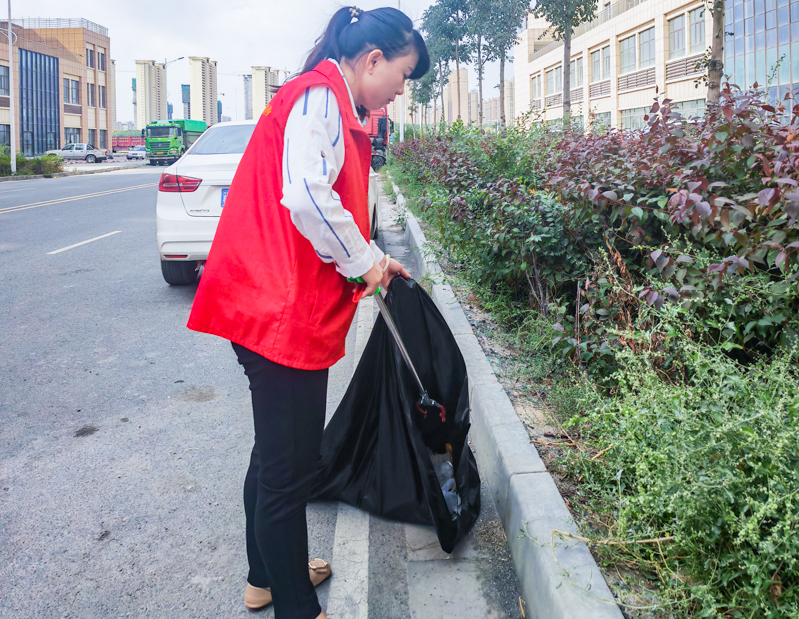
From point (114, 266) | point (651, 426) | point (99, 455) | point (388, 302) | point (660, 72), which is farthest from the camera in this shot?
point (660, 72)

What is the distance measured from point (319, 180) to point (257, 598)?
4.70 ft

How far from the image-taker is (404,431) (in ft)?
8.61

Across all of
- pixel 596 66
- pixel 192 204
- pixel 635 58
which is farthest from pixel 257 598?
pixel 596 66

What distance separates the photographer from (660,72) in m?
35.5

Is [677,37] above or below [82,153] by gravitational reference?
above

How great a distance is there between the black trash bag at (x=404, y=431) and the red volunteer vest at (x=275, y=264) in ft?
2.05

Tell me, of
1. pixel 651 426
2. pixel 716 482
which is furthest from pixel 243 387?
pixel 716 482

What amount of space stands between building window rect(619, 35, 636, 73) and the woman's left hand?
1622 inches

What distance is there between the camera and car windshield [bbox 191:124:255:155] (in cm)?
687

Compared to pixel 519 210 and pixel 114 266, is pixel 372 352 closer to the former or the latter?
pixel 519 210

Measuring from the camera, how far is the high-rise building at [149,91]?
381 feet

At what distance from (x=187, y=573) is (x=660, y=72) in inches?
1505

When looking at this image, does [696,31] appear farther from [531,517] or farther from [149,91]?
[149,91]

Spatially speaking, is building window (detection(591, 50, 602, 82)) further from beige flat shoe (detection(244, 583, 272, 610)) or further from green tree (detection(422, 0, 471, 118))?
beige flat shoe (detection(244, 583, 272, 610))
